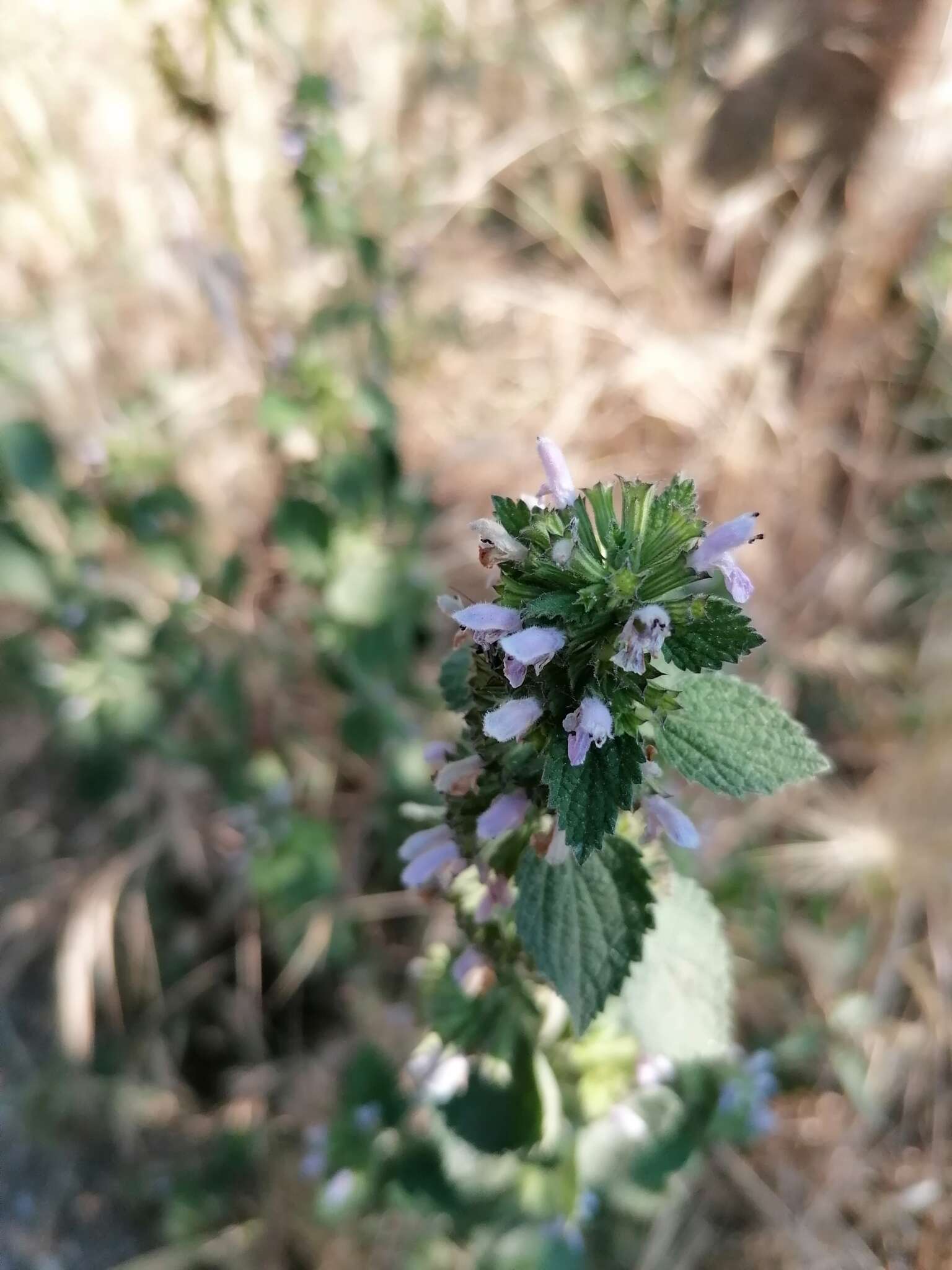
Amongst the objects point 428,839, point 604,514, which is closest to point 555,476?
point 604,514

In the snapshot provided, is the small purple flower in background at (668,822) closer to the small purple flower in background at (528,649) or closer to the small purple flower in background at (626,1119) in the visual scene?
the small purple flower in background at (528,649)

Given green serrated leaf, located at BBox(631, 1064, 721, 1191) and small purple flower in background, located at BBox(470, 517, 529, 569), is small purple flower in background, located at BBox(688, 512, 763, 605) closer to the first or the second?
small purple flower in background, located at BBox(470, 517, 529, 569)

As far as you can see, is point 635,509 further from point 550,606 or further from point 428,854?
point 428,854

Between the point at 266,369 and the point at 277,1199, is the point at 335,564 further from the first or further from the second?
the point at 277,1199

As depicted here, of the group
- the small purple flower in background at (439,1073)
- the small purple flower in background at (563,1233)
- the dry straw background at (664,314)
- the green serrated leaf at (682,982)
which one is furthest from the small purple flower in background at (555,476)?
the dry straw background at (664,314)

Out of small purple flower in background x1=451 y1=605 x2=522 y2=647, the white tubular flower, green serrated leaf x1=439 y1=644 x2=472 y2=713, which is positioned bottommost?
the white tubular flower

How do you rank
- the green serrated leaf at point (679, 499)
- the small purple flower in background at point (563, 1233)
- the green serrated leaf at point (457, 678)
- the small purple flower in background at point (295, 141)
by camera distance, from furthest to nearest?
the small purple flower in background at point (295, 141) < the small purple flower in background at point (563, 1233) < the green serrated leaf at point (457, 678) < the green serrated leaf at point (679, 499)

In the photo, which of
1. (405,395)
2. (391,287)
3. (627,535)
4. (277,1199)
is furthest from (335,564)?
(277,1199)

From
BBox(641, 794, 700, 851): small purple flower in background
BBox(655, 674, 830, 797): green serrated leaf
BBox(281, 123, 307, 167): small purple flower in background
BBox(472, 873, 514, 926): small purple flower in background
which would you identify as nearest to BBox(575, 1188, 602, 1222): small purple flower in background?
BBox(472, 873, 514, 926): small purple flower in background
